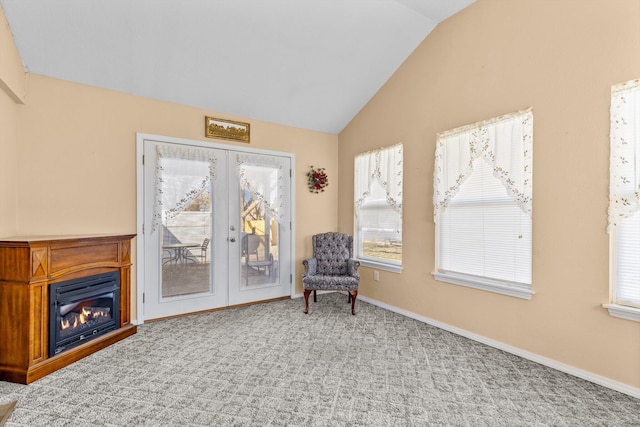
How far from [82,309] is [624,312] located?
4.41 meters

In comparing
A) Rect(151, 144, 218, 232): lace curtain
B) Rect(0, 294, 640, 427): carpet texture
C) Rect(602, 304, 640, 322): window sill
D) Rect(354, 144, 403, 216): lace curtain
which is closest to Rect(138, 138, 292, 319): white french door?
Rect(151, 144, 218, 232): lace curtain

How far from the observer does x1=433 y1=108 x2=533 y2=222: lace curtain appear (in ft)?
8.90

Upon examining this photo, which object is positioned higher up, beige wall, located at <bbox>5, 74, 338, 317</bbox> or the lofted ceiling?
the lofted ceiling

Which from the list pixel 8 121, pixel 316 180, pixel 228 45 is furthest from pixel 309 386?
pixel 8 121

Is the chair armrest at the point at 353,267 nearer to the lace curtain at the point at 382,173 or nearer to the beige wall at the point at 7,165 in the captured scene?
the lace curtain at the point at 382,173

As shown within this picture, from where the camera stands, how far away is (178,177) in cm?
373

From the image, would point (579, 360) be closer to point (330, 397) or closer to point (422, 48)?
point (330, 397)

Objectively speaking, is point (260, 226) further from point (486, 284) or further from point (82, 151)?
point (486, 284)

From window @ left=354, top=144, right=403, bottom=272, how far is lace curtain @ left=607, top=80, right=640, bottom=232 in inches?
80.5

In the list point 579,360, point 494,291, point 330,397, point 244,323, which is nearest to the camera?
point 330,397

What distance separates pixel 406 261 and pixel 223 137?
2.89 metres

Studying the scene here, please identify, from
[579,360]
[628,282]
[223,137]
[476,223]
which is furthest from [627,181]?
[223,137]

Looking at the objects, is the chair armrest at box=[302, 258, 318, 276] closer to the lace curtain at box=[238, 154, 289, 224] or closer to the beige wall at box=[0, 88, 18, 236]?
the lace curtain at box=[238, 154, 289, 224]

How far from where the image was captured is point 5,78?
249 cm
